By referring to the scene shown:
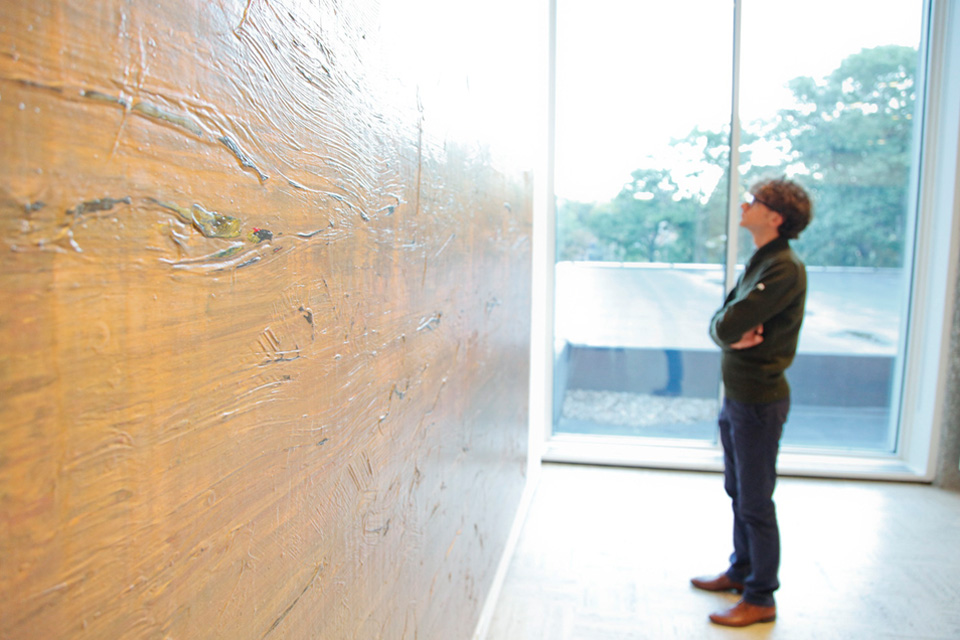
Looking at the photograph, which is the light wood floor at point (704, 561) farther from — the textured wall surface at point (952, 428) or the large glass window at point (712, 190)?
the large glass window at point (712, 190)

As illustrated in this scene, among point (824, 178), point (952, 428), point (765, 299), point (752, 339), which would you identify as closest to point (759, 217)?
point (765, 299)

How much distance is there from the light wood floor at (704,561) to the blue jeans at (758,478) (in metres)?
0.15

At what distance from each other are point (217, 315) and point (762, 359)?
5.90 feet

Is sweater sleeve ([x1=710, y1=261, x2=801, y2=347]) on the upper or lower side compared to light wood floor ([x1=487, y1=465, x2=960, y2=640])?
upper

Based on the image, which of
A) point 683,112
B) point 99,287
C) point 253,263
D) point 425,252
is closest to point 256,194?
point 253,263

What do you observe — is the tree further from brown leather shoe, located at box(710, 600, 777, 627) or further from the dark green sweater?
brown leather shoe, located at box(710, 600, 777, 627)

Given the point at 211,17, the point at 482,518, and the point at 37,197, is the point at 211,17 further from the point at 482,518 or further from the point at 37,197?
the point at 482,518

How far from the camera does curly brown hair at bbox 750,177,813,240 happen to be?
6.47ft

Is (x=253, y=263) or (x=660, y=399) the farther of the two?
(x=660, y=399)

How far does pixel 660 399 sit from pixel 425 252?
267 centimetres

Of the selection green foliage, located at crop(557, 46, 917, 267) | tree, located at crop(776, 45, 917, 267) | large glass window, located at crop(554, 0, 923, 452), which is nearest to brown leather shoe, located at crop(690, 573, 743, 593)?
large glass window, located at crop(554, 0, 923, 452)

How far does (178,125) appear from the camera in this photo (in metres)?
0.49

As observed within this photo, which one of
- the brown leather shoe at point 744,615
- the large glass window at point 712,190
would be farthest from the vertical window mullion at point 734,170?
the brown leather shoe at point 744,615

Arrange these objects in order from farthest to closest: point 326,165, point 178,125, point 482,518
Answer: point 482,518 → point 326,165 → point 178,125
